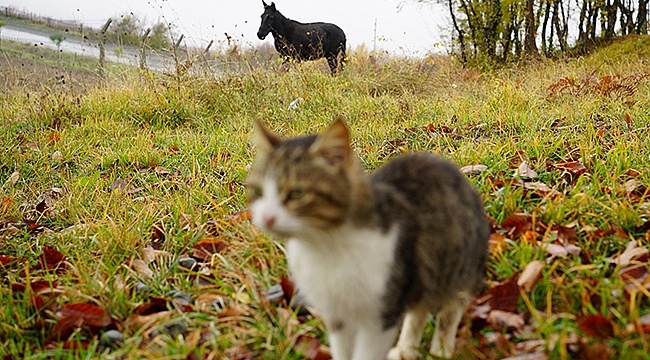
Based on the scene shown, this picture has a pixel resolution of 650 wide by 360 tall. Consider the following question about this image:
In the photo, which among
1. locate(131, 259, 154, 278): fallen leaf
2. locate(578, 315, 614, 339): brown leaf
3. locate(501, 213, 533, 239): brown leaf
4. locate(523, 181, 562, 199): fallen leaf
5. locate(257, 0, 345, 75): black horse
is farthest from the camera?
locate(257, 0, 345, 75): black horse

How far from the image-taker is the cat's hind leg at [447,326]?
1706 mm

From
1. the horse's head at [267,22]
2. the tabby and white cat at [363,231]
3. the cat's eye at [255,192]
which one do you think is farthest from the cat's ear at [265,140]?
the horse's head at [267,22]

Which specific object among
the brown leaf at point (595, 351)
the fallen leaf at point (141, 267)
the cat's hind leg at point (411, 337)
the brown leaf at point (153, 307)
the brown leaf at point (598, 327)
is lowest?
the brown leaf at point (153, 307)

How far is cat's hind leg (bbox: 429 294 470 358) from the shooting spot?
5.60 feet

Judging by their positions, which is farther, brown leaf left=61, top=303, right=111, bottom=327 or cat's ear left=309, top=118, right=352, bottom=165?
brown leaf left=61, top=303, right=111, bottom=327

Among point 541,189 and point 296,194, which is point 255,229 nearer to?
point 296,194

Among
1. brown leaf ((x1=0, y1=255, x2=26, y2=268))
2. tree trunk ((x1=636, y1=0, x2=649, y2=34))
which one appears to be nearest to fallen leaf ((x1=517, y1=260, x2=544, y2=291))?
brown leaf ((x1=0, y1=255, x2=26, y2=268))

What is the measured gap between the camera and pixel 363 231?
4.66ft

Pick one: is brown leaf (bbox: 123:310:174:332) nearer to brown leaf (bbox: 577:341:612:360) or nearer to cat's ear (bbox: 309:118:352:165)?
cat's ear (bbox: 309:118:352:165)

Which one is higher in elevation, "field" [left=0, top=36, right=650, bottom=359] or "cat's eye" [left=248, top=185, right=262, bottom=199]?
"cat's eye" [left=248, top=185, right=262, bottom=199]

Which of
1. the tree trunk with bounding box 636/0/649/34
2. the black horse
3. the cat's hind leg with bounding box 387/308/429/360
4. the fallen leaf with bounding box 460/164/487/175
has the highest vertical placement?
the tree trunk with bounding box 636/0/649/34

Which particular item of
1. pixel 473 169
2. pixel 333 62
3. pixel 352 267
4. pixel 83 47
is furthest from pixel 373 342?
pixel 83 47

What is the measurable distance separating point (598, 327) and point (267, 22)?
30.6ft

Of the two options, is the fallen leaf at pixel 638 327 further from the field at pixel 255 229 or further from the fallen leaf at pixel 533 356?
the fallen leaf at pixel 533 356
